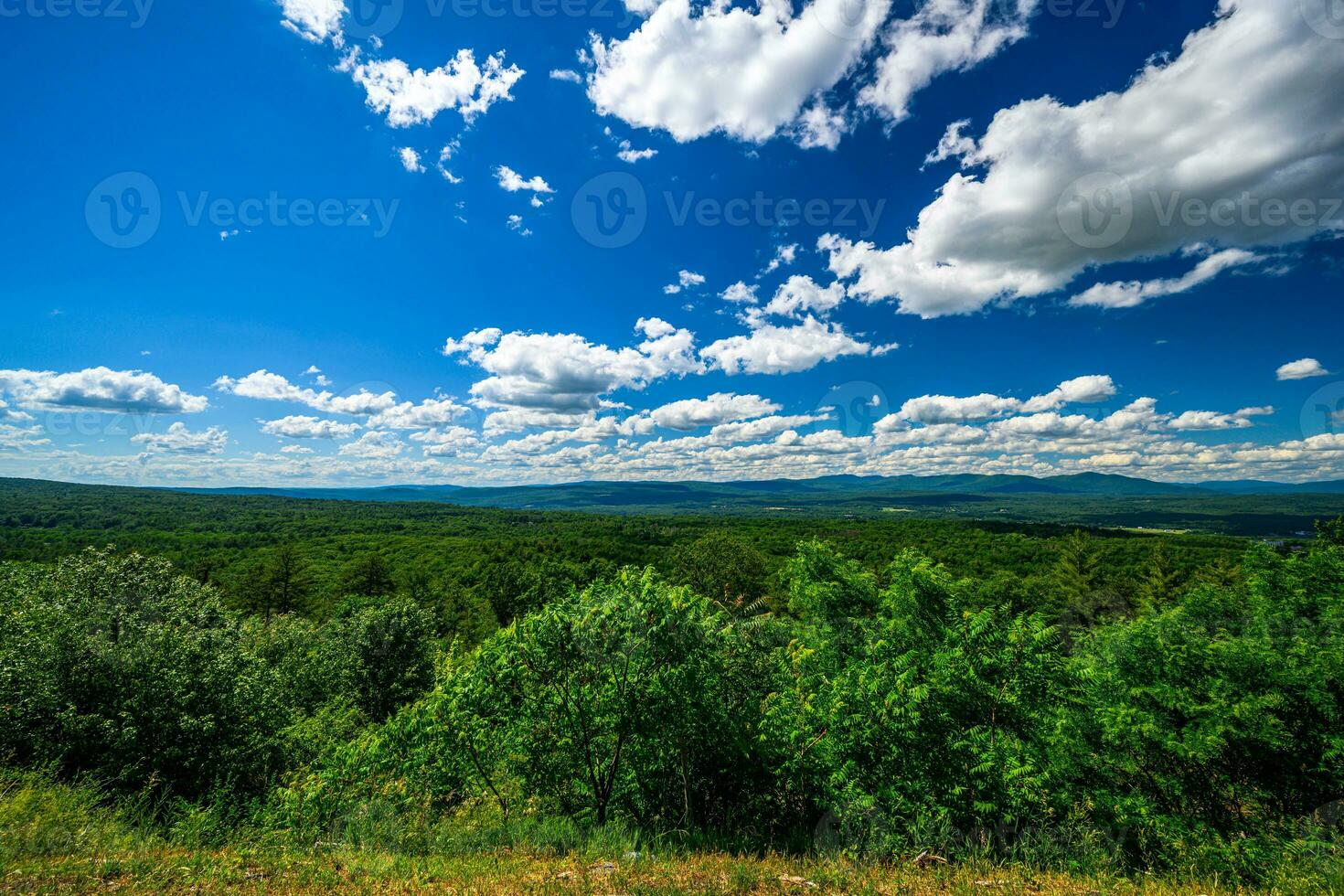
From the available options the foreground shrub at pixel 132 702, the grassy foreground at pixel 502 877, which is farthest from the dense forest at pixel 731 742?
the grassy foreground at pixel 502 877

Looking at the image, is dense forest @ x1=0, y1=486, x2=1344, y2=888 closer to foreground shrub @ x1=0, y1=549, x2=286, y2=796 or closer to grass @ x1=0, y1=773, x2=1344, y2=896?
foreground shrub @ x1=0, y1=549, x2=286, y2=796

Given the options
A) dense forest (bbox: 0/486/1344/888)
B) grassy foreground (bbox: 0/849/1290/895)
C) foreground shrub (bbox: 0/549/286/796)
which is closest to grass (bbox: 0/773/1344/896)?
grassy foreground (bbox: 0/849/1290/895)

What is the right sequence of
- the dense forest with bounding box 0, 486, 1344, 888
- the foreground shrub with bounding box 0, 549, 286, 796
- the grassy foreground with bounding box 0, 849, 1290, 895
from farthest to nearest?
1. the foreground shrub with bounding box 0, 549, 286, 796
2. the dense forest with bounding box 0, 486, 1344, 888
3. the grassy foreground with bounding box 0, 849, 1290, 895

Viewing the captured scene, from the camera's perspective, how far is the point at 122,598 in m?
22.0

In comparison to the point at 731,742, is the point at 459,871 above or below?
above

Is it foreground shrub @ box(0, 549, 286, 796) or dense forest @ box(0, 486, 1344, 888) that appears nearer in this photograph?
dense forest @ box(0, 486, 1344, 888)

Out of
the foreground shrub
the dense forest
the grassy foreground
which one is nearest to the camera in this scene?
the grassy foreground

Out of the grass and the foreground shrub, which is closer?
the grass

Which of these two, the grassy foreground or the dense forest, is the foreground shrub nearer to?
the dense forest

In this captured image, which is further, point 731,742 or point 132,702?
point 132,702

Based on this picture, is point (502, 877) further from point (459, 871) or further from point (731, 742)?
point (731, 742)

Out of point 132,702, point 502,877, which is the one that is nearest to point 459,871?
point 502,877

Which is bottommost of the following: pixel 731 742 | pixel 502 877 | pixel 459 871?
pixel 731 742

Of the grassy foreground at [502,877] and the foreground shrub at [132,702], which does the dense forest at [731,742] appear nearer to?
the foreground shrub at [132,702]
